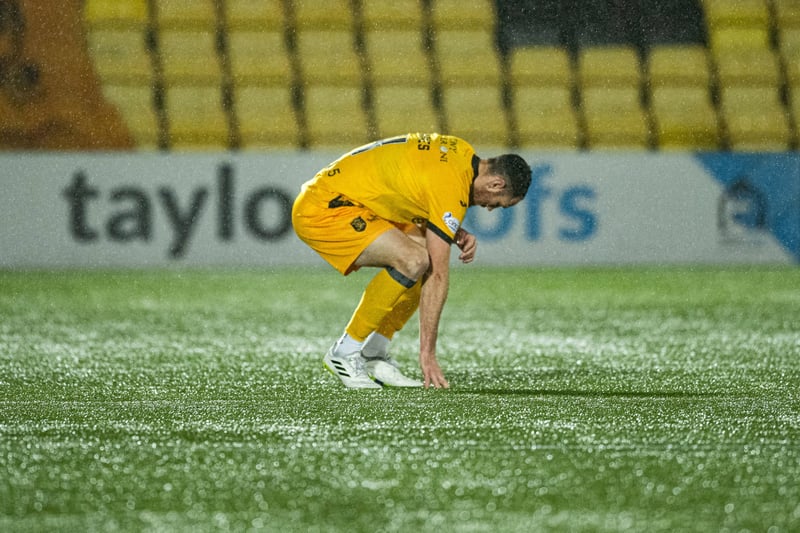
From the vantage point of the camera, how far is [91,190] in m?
10.5

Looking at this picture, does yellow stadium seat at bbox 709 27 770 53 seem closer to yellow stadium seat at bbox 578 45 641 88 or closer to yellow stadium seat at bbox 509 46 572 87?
yellow stadium seat at bbox 578 45 641 88

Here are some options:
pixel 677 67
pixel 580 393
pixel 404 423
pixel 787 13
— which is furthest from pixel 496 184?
pixel 787 13

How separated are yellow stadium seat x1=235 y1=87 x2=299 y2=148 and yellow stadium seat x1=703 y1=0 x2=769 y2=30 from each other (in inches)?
180

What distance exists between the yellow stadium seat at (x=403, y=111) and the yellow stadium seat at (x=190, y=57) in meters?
1.59

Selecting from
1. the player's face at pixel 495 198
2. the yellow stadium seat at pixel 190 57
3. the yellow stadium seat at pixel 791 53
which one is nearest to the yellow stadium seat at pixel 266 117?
the yellow stadium seat at pixel 190 57

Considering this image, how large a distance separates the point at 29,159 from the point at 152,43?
8.51 feet

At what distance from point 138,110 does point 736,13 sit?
627cm

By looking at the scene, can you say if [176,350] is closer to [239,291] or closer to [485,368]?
[485,368]

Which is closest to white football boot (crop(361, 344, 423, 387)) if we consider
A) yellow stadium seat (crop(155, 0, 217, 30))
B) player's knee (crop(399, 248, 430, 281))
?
player's knee (crop(399, 248, 430, 281))

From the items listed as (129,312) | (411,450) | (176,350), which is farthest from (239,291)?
(411,450)

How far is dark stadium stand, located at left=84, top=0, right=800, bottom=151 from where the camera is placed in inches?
488

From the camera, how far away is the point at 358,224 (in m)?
5.08

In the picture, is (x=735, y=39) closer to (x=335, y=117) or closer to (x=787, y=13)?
(x=787, y=13)

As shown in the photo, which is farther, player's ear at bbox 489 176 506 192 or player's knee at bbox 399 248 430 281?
player's knee at bbox 399 248 430 281
